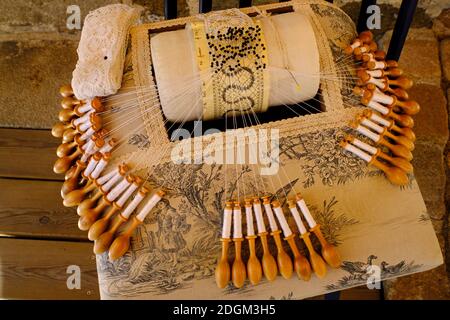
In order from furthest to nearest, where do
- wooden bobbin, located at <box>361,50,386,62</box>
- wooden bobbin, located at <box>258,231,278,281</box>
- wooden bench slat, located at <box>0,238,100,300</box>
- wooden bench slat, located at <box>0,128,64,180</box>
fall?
wooden bench slat, located at <box>0,128,64,180</box>, wooden bench slat, located at <box>0,238,100,300</box>, wooden bobbin, located at <box>361,50,386,62</box>, wooden bobbin, located at <box>258,231,278,281</box>

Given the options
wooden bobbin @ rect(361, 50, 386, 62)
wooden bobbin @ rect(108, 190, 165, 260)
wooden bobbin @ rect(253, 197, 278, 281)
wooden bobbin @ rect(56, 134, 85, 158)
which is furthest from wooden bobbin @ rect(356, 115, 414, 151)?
wooden bobbin @ rect(56, 134, 85, 158)

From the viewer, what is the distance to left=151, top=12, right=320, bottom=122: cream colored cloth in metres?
0.74

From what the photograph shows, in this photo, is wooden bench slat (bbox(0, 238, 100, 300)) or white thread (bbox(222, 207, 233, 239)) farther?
wooden bench slat (bbox(0, 238, 100, 300))

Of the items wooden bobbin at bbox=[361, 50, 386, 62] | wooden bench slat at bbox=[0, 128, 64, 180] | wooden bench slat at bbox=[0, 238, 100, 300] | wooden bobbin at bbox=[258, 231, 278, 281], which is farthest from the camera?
wooden bench slat at bbox=[0, 128, 64, 180]

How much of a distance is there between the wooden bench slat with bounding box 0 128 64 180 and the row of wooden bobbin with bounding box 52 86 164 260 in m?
0.53

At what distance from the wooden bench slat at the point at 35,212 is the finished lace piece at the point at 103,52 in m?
0.57

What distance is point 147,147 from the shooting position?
756mm

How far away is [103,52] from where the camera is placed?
0.77 m

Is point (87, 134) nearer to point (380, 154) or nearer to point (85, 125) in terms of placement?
point (85, 125)

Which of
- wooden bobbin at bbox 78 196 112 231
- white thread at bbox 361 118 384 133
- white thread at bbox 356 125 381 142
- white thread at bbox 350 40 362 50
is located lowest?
wooden bobbin at bbox 78 196 112 231

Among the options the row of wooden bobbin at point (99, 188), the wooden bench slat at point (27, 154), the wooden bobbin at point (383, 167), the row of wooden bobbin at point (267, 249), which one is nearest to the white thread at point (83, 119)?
the row of wooden bobbin at point (99, 188)

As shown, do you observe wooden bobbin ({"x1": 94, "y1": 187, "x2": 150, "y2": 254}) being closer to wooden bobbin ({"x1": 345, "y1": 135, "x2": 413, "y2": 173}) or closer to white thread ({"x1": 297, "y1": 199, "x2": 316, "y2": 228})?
white thread ({"x1": 297, "y1": 199, "x2": 316, "y2": 228})

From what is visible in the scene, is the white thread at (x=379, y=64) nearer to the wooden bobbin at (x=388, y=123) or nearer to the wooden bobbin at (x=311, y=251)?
the wooden bobbin at (x=388, y=123)

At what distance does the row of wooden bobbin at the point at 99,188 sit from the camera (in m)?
0.73
